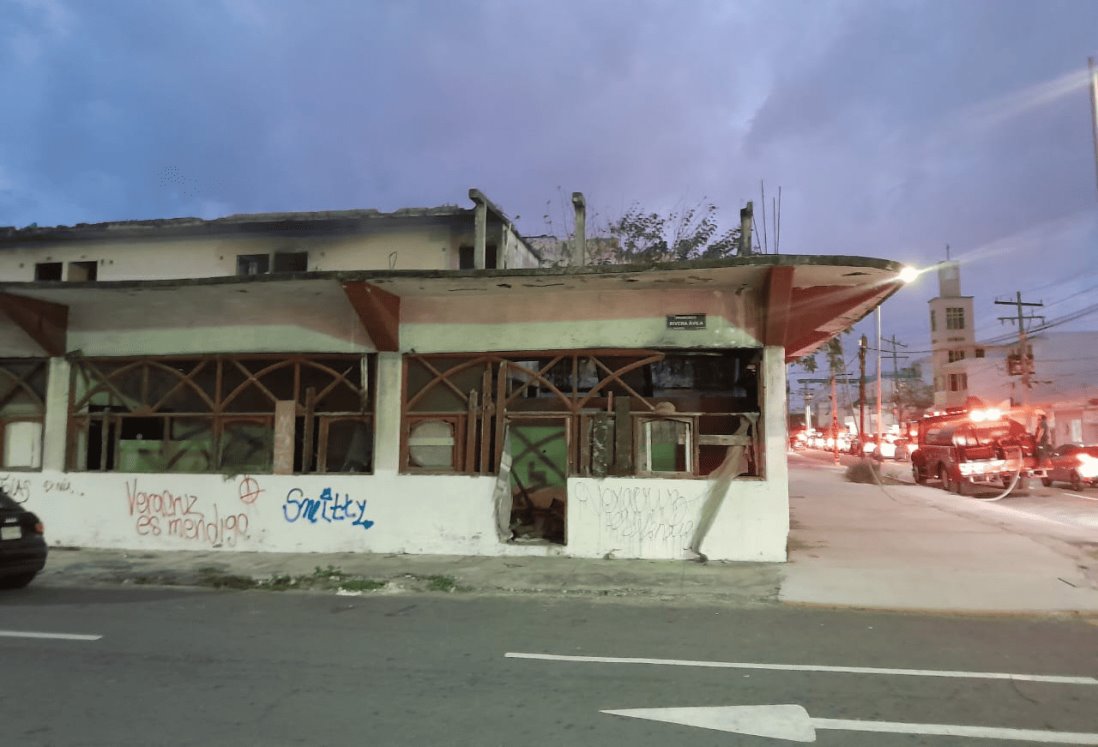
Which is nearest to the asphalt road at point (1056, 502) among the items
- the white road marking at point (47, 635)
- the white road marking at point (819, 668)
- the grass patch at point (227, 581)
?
the white road marking at point (819, 668)

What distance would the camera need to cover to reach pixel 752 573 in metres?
9.40

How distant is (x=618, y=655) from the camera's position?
588cm

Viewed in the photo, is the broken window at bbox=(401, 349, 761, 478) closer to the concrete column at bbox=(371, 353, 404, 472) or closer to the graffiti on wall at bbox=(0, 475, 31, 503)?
the concrete column at bbox=(371, 353, 404, 472)

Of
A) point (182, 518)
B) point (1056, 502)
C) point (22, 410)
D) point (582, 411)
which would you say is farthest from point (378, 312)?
point (1056, 502)

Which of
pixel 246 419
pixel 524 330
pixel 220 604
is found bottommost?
pixel 220 604

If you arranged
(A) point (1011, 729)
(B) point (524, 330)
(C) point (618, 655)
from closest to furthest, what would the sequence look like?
(A) point (1011, 729) → (C) point (618, 655) → (B) point (524, 330)

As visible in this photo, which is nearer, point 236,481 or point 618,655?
point 618,655

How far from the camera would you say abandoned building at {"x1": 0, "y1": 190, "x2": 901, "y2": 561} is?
33.8ft

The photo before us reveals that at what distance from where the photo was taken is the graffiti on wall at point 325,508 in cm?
1115

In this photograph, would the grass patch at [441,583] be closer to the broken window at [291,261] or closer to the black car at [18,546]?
the black car at [18,546]

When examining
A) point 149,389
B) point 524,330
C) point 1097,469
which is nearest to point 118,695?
point 524,330

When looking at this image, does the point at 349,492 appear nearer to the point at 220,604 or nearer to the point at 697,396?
the point at 220,604

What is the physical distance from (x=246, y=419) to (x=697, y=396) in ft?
25.0

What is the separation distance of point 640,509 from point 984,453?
56.2 ft
